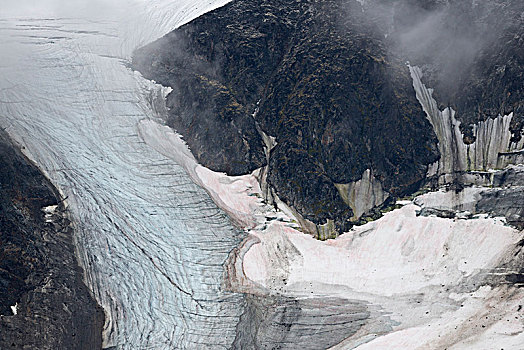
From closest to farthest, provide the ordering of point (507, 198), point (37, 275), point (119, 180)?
point (37, 275) < point (507, 198) < point (119, 180)

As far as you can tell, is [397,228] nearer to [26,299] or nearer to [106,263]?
[106,263]

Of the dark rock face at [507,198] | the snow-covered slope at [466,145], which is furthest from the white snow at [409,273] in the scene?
the snow-covered slope at [466,145]

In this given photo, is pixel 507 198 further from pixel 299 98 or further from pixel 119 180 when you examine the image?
pixel 119 180

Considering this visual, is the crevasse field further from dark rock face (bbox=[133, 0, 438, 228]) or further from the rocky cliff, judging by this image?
dark rock face (bbox=[133, 0, 438, 228])

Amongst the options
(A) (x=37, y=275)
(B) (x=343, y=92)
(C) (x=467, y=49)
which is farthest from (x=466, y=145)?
(A) (x=37, y=275)

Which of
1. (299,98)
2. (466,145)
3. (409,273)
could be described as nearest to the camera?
(409,273)

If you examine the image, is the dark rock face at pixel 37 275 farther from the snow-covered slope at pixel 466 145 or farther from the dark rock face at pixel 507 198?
the snow-covered slope at pixel 466 145
